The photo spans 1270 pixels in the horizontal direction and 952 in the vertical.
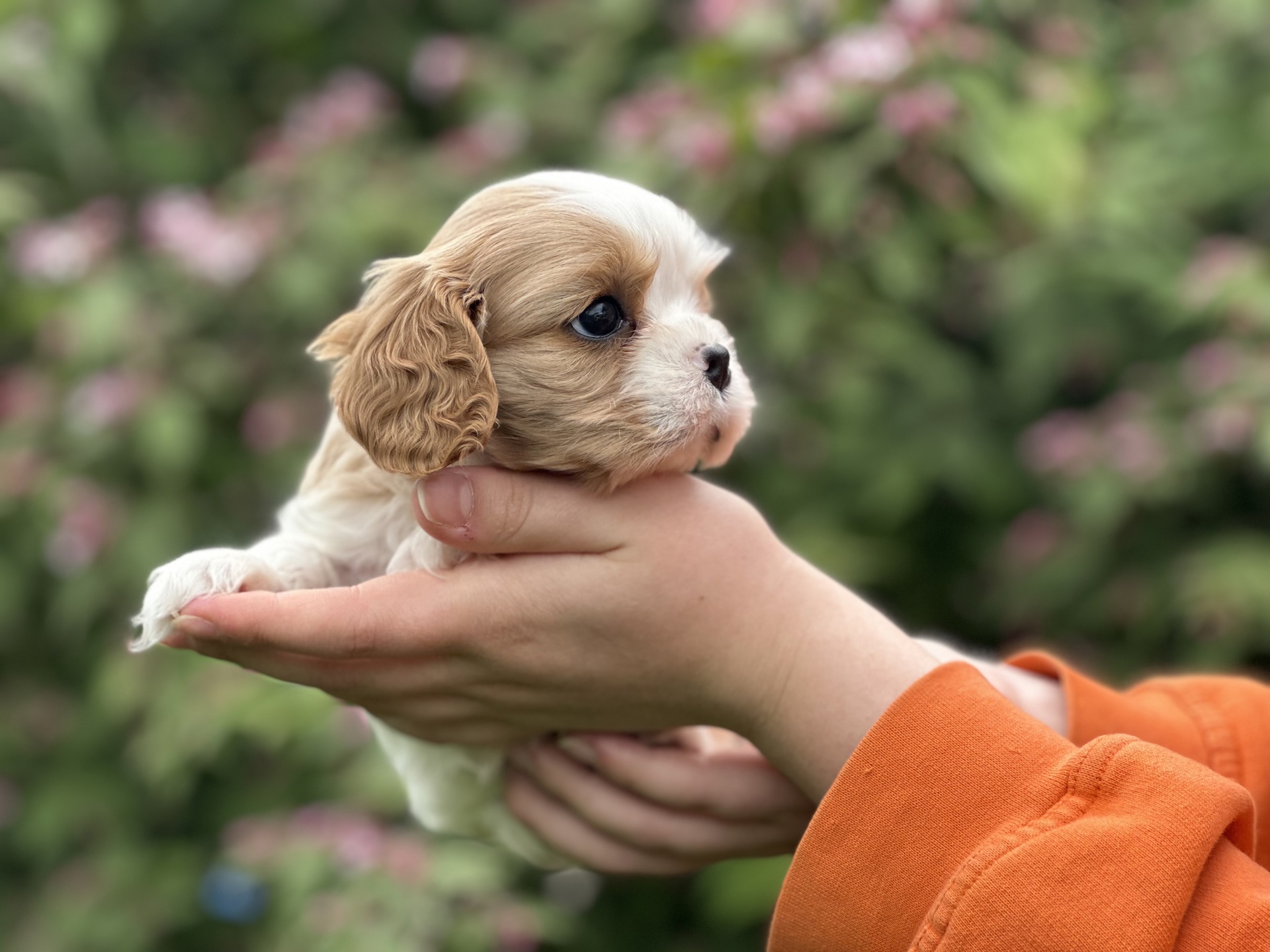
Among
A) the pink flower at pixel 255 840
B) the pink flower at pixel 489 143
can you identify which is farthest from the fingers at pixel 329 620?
the pink flower at pixel 489 143

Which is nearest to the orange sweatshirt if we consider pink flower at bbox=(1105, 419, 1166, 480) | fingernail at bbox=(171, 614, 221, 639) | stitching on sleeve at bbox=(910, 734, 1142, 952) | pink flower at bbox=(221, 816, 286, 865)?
stitching on sleeve at bbox=(910, 734, 1142, 952)

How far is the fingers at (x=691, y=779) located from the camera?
6.74 ft

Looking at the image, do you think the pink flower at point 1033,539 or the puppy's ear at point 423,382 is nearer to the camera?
the puppy's ear at point 423,382

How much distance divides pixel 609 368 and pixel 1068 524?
2.38 metres

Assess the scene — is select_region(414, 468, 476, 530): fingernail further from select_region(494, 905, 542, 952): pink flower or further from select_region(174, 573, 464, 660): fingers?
select_region(494, 905, 542, 952): pink flower

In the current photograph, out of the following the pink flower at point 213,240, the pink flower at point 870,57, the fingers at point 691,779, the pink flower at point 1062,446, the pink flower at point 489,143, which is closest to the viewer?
the fingers at point 691,779

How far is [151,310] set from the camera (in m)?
3.71

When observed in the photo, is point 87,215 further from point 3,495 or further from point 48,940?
point 48,940

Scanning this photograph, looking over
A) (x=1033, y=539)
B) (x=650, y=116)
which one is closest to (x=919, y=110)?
(x=650, y=116)

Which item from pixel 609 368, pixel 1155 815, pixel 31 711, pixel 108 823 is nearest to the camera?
pixel 1155 815

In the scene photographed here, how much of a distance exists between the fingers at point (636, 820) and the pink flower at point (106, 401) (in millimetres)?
1969

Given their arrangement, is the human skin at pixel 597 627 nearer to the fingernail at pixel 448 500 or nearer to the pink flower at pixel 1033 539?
the fingernail at pixel 448 500

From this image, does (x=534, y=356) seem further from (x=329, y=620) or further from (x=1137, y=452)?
(x=1137, y=452)

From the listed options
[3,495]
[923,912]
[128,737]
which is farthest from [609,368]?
[128,737]
